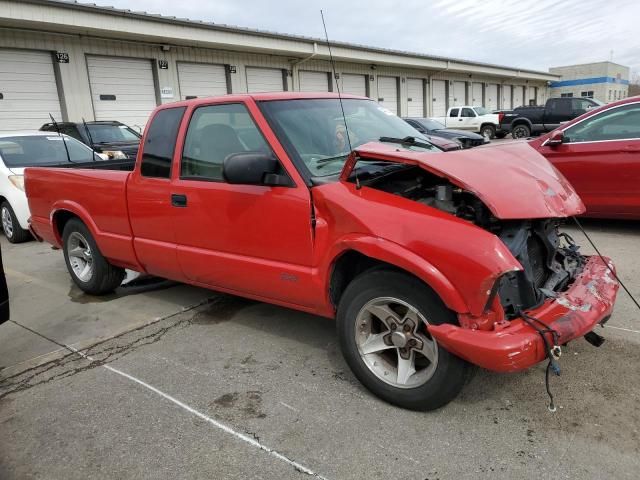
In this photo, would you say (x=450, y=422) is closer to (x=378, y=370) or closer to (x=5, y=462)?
(x=378, y=370)

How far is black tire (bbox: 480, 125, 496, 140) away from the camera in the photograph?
26.6 m

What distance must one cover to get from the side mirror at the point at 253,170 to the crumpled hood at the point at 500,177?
44 cm

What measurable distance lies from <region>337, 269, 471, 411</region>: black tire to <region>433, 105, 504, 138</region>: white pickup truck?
82.3 ft

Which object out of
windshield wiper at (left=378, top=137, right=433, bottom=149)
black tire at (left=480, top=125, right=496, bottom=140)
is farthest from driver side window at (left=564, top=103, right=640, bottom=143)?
black tire at (left=480, top=125, right=496, bottom=140)

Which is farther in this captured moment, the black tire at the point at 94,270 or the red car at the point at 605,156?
the red car at the point at 605,156

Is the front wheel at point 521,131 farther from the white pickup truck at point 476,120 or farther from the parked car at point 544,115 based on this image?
the white pickup truck at point 476,120

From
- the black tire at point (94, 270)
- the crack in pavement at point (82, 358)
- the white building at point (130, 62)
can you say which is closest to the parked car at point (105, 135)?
the white building at point (130, 62)

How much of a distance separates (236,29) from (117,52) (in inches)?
182

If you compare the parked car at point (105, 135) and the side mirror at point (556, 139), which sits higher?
the parked car at point (105, 135)

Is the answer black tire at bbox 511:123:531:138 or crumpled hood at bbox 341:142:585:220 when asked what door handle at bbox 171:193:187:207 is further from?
black tire at bbox 511:123:531:138

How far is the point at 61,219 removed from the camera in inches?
212

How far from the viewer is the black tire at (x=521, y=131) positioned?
23.5m

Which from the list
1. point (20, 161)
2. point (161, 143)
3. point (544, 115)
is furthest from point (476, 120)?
point (161, 143)

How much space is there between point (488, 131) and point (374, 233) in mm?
26237
